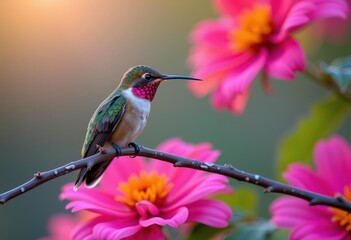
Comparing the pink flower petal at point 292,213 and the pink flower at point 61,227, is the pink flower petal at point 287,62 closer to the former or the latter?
the pink flower petal at point 292,213

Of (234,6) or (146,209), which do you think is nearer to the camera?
(146,209)

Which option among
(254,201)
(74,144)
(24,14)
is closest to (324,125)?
(254,201)

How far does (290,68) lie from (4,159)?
213cm

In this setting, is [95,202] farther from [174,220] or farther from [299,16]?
[299,16]

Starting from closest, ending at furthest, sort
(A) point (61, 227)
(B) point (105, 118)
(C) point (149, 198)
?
(C) point (149, 198) < (B) point (105, 118) < (A) point (61, 227)

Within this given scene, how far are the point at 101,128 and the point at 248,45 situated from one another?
0.38 m

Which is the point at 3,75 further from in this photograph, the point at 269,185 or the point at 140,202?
the point at 269,185

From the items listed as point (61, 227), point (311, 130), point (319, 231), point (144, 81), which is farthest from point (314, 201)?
point (61, 227)

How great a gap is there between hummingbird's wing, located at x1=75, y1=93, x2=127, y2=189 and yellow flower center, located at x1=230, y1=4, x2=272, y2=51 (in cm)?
29

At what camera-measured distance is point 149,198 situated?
1.07m

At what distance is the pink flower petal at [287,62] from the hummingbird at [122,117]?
170 millimetres

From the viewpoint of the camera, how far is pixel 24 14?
253cm

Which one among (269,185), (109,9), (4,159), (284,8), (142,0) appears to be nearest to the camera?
(269,185)

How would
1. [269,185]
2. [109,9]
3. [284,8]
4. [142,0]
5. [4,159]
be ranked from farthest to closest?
[142,0] < [109,9] < [4,159] < [284,8] < [269,185]
